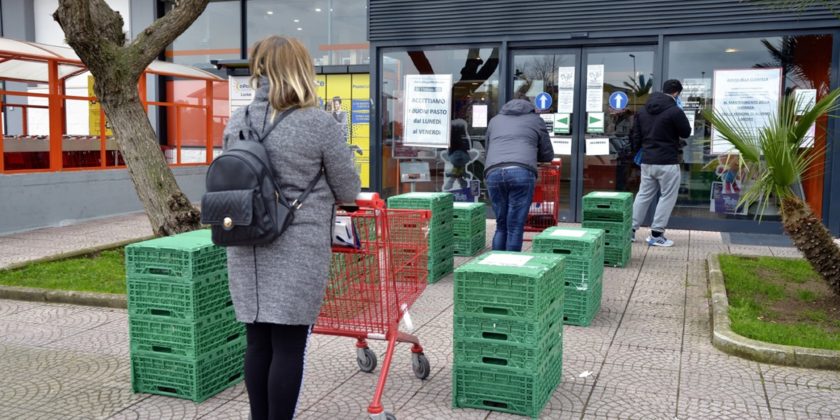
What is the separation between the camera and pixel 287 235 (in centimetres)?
323

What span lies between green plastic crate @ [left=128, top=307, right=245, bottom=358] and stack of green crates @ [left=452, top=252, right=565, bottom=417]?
1.39m

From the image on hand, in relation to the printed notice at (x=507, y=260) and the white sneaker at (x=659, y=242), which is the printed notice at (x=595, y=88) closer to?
the white sneaker at (x=659, y=242)

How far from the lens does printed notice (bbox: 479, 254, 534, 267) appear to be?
434 centimetres

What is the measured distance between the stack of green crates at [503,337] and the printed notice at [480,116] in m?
7.68

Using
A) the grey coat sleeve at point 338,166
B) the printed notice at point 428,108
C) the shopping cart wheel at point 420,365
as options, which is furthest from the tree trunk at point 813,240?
the printed notice at point 428,108

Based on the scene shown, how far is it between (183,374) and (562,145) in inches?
316

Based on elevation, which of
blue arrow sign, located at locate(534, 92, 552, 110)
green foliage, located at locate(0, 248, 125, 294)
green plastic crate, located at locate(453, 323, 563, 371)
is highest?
blue arrow sign, located at locate(534, 92, 552, 110)

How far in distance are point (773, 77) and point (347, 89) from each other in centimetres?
724

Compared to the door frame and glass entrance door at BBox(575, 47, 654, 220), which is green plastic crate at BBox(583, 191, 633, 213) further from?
glass entrance door at BBox(575, 47, 654, 220)

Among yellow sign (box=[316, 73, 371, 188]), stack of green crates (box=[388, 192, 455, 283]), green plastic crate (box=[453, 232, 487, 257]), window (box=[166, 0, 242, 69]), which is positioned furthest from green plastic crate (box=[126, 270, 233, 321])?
window (box=[166, 0, 242, 69])

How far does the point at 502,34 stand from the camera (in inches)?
450

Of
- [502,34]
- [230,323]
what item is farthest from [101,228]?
[230,323]

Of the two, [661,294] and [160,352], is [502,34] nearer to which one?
[661,294]

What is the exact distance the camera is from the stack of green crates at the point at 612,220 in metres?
8.09
